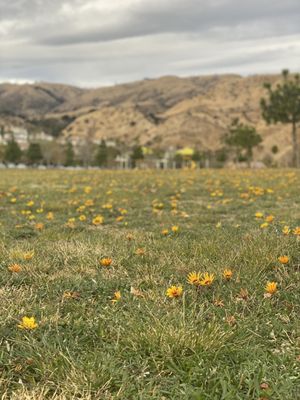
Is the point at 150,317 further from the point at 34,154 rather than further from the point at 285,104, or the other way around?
the point at 34,154

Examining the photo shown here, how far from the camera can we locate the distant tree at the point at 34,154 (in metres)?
94.7

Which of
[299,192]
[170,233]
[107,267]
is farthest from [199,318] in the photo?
[299,192]

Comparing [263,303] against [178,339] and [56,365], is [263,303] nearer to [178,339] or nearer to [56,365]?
[178,339]

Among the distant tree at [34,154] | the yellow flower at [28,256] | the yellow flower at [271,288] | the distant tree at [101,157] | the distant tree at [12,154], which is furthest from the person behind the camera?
the distant tree at [101,157]

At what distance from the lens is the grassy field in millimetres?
2551

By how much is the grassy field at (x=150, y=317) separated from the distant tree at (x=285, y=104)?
42.3 m

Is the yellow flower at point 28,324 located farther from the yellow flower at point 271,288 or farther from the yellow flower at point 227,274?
the yellow flower at point 271,288

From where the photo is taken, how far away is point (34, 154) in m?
94.7

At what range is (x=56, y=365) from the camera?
268 centimetres

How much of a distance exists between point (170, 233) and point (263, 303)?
2988 mm

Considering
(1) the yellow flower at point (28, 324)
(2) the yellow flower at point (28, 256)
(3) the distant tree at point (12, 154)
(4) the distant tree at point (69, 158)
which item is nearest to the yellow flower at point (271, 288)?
(1) the yellow flower at point (28, 324)

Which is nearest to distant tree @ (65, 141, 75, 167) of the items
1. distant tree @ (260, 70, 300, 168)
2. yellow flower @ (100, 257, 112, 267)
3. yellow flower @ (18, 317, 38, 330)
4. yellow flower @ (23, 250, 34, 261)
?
distant tree @ (260, 70, 300, 168)

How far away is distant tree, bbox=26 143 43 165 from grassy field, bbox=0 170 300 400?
92.3m

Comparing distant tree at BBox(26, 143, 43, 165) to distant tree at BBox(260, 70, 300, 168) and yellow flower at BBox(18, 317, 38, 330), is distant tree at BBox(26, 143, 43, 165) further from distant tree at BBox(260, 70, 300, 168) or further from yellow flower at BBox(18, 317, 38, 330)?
yellow flower at BBox(18, 317, 38, 330)
